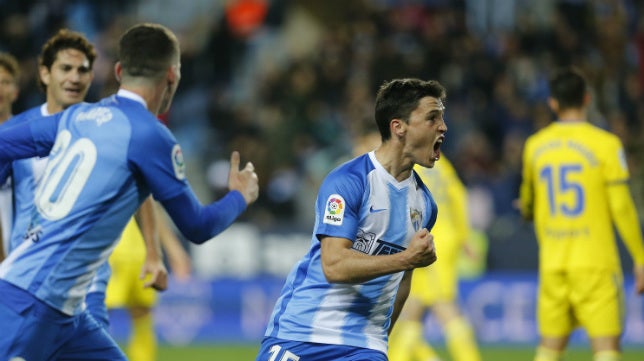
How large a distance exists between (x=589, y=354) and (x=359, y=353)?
27.2ft

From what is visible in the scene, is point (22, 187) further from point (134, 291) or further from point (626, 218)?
point (626, 218)

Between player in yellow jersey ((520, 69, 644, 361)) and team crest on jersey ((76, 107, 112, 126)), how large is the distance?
12.4ft

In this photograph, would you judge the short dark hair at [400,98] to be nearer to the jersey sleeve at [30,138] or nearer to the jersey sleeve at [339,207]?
the jersey sleeve at [339,207]

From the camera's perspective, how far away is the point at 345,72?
17.7m

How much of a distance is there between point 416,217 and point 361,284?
16.2 inches

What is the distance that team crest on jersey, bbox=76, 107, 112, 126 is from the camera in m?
4.99

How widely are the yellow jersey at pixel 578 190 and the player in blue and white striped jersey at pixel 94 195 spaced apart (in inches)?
137

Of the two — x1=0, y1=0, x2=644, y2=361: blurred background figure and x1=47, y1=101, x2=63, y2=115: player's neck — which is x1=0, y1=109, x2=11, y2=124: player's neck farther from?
x1=0, y1=0, x2=644, y2=361: blurred background figure

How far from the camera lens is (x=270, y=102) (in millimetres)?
17453

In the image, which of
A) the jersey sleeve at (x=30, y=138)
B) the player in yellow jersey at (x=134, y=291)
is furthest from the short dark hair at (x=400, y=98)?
the player in yellow jersey at (x=134, y=291)

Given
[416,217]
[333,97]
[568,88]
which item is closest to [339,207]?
[416,217]

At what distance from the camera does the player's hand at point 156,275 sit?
5.77 metres

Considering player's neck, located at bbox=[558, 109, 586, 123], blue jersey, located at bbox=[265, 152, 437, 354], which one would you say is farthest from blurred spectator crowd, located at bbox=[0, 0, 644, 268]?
blue jersey, located at bbox=[265, 152, 437, 354]

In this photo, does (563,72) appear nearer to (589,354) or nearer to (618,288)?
(618,288)
